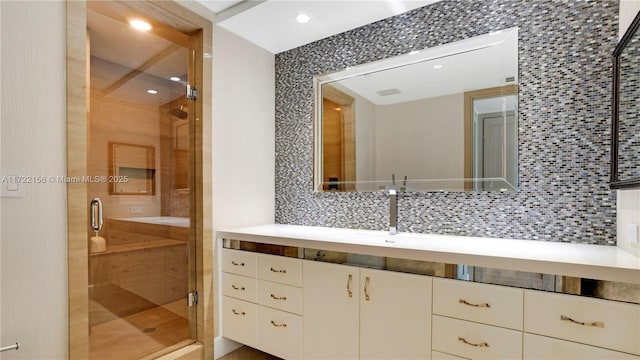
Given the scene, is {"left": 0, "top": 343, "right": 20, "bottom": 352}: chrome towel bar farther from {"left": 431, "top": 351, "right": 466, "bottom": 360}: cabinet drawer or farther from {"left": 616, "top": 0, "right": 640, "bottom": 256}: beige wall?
{"left": 616, "top": 0, "right": 640, "bottom": 256}: beige wall

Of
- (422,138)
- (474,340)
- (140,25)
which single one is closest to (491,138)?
(422,138)

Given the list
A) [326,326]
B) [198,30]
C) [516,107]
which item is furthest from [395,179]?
[198,30]

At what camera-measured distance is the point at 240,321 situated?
2242 millimetres

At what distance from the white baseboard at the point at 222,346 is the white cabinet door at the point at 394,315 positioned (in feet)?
3.81

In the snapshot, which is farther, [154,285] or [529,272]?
[154,285]

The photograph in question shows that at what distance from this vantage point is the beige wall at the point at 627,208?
1345 millimetres

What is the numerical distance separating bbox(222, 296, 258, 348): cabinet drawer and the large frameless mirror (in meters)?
1.04

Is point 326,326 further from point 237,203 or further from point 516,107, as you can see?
point 516,107

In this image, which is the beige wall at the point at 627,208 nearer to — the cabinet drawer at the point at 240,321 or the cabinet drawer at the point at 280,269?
the cabinet drawer at the point at 280,269

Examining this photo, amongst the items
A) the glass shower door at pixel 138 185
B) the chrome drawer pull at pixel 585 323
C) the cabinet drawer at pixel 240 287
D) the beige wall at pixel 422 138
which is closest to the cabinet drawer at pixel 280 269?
the cabinet drawer at pixel 240 287

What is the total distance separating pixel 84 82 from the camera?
1.76 meters

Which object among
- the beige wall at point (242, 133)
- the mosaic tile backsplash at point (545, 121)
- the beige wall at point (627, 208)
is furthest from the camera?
the beige wall at point (242, 133)

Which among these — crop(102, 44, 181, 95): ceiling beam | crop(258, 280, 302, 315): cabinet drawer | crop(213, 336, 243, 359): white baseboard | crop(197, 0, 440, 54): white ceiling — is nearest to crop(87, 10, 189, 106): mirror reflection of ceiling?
crop(102, 44, 181, 95): ceiling beam

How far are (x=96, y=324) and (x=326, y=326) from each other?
130 cm
